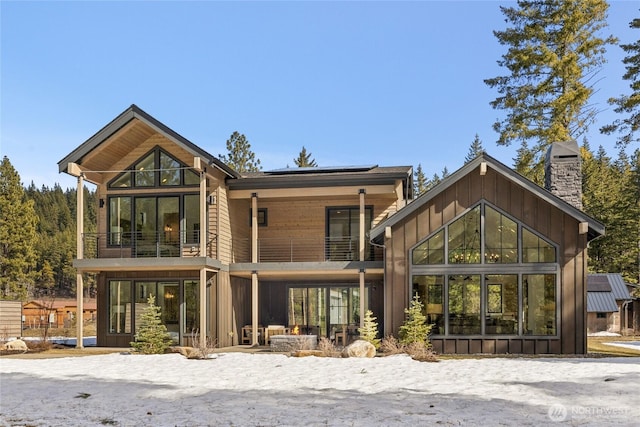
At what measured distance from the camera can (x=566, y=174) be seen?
1850 centimetres

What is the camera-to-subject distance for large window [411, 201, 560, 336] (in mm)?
16922

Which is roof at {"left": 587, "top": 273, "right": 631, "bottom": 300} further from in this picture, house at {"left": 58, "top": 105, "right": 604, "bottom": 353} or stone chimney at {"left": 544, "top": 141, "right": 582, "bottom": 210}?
stone chimney at {"left": 544, "top": 141, "right": 582, "bottom": 210}

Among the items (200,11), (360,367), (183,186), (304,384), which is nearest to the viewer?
(304,384)

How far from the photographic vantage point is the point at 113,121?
18.7m

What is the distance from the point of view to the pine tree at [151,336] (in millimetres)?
17073

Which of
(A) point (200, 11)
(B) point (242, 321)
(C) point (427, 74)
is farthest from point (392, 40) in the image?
(B) point (242, 321)

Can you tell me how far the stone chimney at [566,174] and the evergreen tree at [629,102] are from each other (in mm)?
10549

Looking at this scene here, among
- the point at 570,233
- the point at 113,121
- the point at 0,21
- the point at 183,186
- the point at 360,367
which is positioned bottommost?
the point at 360,367

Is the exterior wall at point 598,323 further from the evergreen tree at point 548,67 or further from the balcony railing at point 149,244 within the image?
the balcony railing at point 149,244

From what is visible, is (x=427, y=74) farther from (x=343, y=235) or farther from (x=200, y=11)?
(x=200, y=11)

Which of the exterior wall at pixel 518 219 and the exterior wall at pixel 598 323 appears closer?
the exterior wall at pixel 518 219

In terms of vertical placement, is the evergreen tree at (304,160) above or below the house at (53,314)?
above

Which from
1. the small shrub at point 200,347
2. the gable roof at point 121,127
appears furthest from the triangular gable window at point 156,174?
the small shrub at point 200,347

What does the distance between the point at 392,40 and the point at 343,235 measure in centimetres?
672
